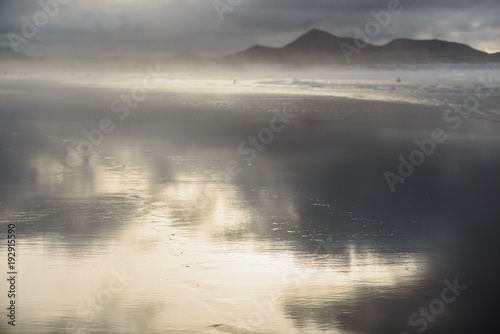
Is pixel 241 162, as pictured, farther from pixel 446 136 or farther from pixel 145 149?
pixel 446 136

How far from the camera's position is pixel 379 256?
7.90 meters

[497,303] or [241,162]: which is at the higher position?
[241,162]

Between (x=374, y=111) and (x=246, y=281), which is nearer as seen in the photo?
(x=246, y=281)

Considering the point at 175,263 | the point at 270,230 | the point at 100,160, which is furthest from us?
the point at 100,160

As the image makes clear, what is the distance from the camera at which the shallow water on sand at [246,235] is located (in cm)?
624

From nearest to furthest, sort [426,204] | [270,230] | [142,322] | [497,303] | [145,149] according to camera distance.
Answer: [142,322]
[497,303]
[270,230]
[426,204]
[145,149]

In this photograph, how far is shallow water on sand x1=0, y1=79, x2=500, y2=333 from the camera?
20.5 feet

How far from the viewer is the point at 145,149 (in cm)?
1677

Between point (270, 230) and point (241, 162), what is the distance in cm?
601

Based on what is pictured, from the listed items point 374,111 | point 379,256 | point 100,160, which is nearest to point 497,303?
point 379,256

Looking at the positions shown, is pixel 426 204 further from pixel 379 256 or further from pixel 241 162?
pixel 241 162

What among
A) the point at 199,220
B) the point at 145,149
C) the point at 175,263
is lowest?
the point at 175,263

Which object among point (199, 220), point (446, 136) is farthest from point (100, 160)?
point (446, 136)

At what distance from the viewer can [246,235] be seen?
8742mm
